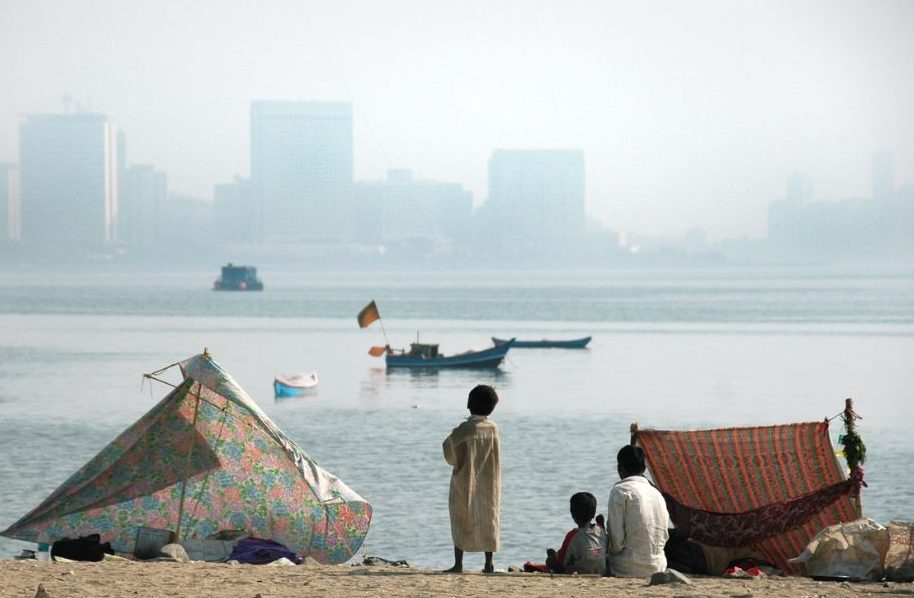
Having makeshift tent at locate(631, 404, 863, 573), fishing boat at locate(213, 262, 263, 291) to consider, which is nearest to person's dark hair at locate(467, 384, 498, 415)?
makeshift tent at locate(631, 404, 863, 573)

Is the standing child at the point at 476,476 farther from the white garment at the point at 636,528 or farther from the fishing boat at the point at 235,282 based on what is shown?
the fishing boat at the point at 235,282

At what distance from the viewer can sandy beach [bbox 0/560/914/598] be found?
9117mm

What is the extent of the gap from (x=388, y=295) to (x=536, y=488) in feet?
439

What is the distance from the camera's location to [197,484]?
42.6ft

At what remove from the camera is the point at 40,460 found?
27047mm

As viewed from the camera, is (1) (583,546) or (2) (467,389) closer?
(1) (583,546)

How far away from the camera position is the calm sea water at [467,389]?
23312 millimetres

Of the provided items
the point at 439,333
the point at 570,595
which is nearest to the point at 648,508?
the point at 570,595

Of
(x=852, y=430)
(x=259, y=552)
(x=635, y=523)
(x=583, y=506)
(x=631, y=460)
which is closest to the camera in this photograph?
(x=635, y=523)

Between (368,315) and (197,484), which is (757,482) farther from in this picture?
(368,315)

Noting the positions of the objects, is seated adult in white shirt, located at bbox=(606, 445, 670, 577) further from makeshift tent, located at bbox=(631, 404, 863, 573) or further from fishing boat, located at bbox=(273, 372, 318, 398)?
fishing boat, located at bbox=(273, 372, 318, 398)

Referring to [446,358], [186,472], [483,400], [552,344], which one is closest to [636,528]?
[483,400]

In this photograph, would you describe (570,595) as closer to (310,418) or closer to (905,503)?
(905,503)

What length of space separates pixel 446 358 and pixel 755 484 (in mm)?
41012
